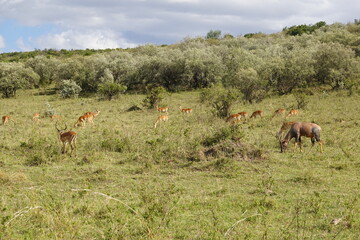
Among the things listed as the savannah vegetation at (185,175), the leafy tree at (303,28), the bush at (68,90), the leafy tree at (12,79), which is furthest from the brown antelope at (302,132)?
the leafy tree at (303,28)

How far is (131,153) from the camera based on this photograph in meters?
14.4

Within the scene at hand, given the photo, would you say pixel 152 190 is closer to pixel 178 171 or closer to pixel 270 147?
pixel 178 171

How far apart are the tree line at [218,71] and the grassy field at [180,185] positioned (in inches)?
573

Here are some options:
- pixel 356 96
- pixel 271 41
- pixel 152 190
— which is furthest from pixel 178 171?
pixel 271 41

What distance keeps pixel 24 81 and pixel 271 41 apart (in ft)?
120

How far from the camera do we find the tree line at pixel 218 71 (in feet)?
113

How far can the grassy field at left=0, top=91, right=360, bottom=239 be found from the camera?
23.2 ft

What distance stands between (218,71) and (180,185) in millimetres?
31935

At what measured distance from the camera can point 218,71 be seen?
4128 centimetres

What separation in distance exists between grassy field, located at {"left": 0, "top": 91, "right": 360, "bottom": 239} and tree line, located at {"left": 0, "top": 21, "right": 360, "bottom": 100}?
14.6 metres

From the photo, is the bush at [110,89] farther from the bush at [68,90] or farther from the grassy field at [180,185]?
the grassy field at [180,185]

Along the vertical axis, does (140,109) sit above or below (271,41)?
below

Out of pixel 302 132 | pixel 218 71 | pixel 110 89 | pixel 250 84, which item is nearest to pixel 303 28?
pixel 218 71

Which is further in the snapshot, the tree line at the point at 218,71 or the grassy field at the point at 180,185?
the tree line at the point at 218,71
